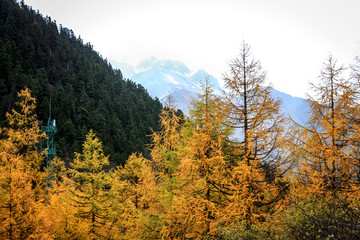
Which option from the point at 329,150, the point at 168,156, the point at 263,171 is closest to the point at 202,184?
the point at 263,171

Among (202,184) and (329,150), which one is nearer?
(329,150)

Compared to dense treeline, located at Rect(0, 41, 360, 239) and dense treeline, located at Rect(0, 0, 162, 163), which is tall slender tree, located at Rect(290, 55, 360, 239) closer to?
dense treeline, located at Rect(0, 41, 360, 239)

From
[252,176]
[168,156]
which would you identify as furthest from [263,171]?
[168,156]

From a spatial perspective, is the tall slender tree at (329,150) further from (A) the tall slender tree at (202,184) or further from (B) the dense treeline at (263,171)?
(A) the tall slender tree at (202,184)

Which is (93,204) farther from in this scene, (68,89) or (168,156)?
(68,89)

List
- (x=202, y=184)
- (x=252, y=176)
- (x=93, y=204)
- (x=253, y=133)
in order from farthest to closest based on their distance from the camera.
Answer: (x=93, y=204) → (x=202, y=184) → (x=253, y=133) → (x=252, y=176)

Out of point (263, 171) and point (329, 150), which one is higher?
point (329, 150)

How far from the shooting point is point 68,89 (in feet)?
213

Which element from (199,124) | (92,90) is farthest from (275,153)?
(92,90)

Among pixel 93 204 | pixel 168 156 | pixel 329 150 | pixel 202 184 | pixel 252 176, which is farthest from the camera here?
pixel 168 156

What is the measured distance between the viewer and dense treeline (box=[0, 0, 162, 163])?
1934 inches

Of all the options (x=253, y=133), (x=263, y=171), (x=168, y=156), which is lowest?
(x=263, y=171)

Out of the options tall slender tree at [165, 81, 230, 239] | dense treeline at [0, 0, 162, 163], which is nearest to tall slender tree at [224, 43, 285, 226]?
tall slender tree at [165, 81, 230, 239]

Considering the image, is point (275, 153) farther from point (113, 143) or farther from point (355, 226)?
point (113, 143)
